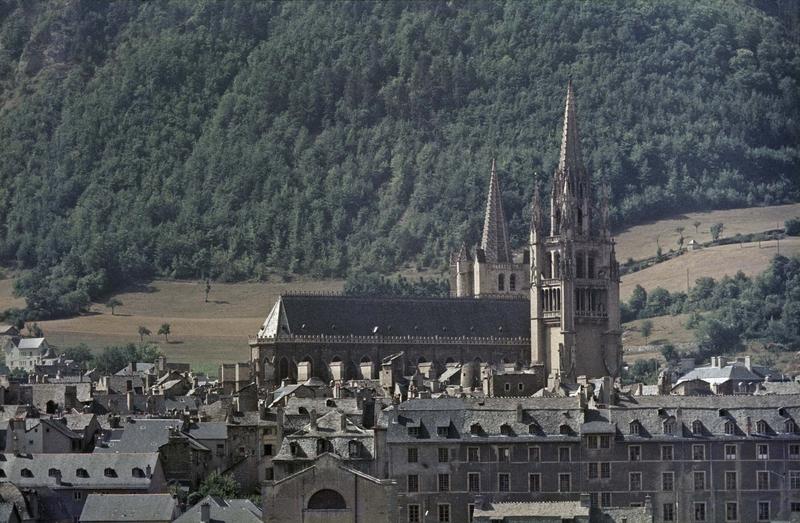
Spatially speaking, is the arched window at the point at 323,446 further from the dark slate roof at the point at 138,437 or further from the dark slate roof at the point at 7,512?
the dark slate roof at the point at 138,437

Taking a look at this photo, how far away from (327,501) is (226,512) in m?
7.05

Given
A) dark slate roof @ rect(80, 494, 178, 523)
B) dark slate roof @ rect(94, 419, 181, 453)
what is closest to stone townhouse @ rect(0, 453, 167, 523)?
dark slate roof @ rect(80, 494, 178, 523)

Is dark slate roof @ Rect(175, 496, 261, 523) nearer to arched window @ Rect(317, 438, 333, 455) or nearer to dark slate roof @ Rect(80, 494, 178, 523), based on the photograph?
dark slate roof @ Rect(80, 494, 178, 523)

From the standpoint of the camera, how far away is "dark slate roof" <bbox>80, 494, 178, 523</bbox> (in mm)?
120000

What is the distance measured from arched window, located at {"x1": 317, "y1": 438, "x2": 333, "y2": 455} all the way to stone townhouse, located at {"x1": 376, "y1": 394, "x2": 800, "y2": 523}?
2.95 meters

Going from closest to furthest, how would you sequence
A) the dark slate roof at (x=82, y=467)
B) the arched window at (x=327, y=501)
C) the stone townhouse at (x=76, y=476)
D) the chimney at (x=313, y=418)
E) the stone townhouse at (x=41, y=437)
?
1. the arched window at (x=327, y=501)
2. the chimney at (x=313, y=418)
3. the stone townhouse at (x=76, y=476)
4. the dark slate roof at (x=82, y=467)
5. the stone townhouse at (x=41, y=437)

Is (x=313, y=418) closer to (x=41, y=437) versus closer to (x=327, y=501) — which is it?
(x=327, y=501)

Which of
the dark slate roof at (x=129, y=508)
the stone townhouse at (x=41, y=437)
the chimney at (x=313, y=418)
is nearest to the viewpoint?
the dark slate roof at (x=129, y=508)

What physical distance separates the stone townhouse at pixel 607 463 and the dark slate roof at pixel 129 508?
11805 mm

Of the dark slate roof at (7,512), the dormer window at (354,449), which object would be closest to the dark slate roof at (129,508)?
the dark slate roof at (7,512)

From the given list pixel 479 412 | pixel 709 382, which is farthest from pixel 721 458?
→ pixel 709 382

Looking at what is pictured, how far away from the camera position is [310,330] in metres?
199

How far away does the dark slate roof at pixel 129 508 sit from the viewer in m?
120

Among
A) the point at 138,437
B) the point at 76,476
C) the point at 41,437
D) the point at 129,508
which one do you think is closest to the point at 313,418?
the point at 129,508
